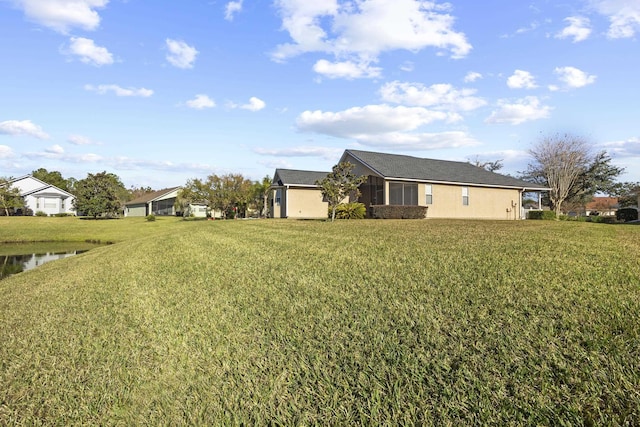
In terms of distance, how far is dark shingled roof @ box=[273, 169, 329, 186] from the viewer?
91.1ft

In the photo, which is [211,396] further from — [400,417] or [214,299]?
[214,299]

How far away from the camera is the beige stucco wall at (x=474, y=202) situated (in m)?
23.7

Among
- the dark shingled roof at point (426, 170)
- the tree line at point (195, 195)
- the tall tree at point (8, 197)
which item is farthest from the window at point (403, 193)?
the tall tree at point (8, 197)

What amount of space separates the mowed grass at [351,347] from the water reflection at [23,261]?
9885 millimetres

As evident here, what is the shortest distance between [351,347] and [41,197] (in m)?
62.3

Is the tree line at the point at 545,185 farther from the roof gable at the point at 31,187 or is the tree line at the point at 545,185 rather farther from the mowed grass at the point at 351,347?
the mowed grass at the point at 351,347

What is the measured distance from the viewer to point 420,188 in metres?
23.3

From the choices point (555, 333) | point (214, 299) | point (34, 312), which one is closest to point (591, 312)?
point (555, 333)

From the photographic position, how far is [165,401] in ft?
10.2

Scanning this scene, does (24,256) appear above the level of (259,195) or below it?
below

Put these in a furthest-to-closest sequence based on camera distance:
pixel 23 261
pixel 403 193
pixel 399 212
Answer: pixel 403 193 < pixel 399 212 < pixel 23 261

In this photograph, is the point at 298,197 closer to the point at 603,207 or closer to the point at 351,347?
the point at 351,347

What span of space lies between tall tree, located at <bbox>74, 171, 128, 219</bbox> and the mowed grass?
4200 cm

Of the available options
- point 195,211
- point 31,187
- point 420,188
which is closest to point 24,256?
point 420,188
